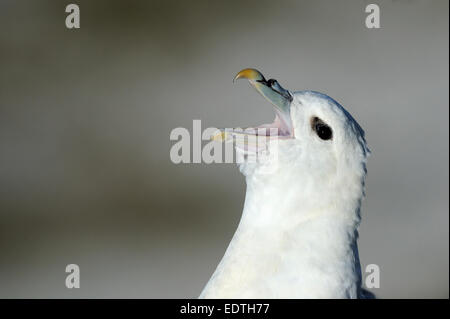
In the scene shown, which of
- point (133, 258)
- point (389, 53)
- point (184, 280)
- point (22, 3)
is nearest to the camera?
point (184, 280)

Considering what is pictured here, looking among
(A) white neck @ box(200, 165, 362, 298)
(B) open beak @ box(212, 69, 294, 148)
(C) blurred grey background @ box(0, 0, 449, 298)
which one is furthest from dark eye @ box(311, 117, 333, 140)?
(C) blurred grey background @ box(0, 0, 449, 298)

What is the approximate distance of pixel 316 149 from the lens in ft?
13.0

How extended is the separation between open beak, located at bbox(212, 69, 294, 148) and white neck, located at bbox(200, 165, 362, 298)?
0.23 metres

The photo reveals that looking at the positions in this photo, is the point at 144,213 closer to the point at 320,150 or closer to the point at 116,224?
the point at 116,224

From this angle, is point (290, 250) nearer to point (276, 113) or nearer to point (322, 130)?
point (322, 130)

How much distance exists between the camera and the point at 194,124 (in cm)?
1080

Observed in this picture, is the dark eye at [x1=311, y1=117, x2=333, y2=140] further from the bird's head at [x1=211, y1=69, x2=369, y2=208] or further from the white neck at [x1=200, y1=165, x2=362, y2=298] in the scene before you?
the white neck at [x1=200, y1=165, x2=362, y2=298]

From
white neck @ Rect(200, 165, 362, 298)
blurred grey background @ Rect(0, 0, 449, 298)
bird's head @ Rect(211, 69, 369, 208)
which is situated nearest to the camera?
white neck @ Rect(200, 165, 362, 298)

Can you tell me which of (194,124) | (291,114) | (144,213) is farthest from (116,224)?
(291,114)

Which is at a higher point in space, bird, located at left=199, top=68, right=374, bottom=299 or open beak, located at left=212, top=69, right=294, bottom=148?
open beak, located at left=212, top=69, right=294, bottom=148

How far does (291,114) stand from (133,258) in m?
6.48

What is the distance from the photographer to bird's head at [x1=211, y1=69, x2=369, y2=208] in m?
3.92

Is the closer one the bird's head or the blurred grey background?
the bird's head

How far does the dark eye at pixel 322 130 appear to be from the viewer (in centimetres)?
396
